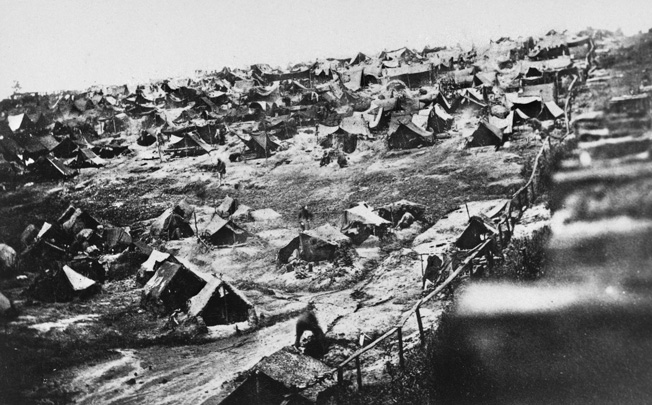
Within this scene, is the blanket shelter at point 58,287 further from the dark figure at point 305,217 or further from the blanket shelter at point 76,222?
the dark figure at point 305,217

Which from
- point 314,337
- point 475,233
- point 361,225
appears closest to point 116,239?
point 361,225

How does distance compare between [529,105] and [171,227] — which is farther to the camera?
[529,105]

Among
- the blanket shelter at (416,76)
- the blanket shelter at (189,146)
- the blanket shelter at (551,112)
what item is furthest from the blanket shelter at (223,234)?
the blanket shelter at (416,76)

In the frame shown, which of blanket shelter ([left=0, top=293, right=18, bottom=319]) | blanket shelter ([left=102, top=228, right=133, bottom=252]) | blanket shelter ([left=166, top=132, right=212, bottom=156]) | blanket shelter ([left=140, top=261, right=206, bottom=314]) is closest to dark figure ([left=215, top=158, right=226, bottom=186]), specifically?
blanket shelter ([left=166, top=132, right=212, bottom=156])

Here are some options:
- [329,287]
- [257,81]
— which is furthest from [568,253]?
[257,81]

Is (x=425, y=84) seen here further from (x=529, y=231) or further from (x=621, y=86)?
(x=529, y=231)

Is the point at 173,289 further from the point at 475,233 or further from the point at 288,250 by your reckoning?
the point at 475,233
